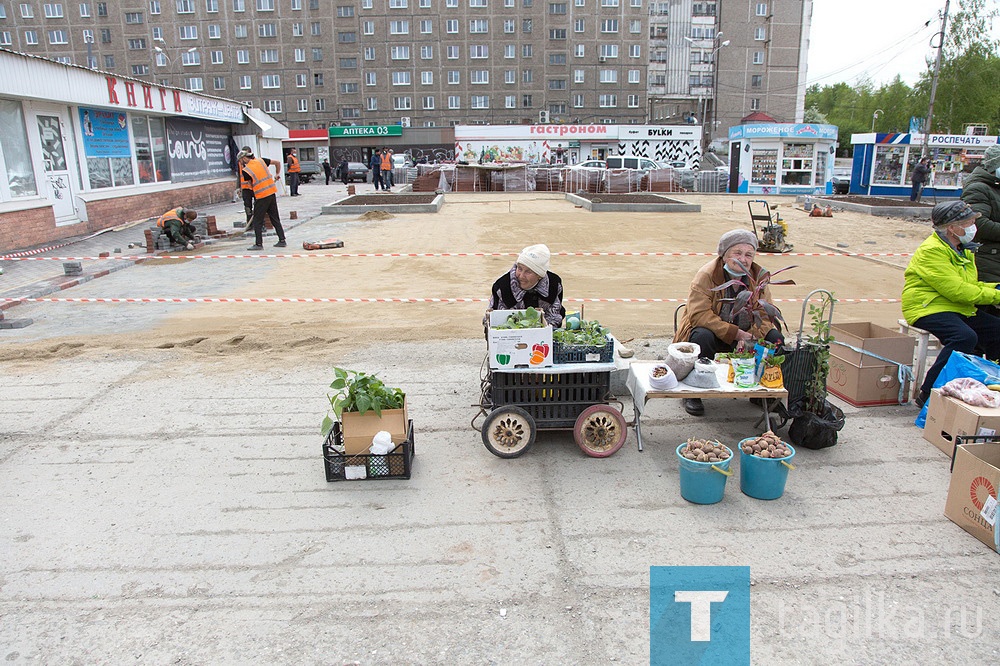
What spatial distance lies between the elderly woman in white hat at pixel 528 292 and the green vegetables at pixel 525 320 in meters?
0.34

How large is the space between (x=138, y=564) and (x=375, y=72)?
67848 millimetres

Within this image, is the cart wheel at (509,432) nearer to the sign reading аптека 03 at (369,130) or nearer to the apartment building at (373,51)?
the sign reading аптека 03 at (369,130)

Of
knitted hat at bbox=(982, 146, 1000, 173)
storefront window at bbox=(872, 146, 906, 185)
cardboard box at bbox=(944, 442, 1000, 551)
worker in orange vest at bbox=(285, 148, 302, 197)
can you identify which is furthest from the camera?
storefront window at bbox=(872, 146, 906, 185)

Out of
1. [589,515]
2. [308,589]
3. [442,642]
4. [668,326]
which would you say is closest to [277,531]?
[308,589]

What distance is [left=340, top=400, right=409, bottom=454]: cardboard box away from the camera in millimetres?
4289

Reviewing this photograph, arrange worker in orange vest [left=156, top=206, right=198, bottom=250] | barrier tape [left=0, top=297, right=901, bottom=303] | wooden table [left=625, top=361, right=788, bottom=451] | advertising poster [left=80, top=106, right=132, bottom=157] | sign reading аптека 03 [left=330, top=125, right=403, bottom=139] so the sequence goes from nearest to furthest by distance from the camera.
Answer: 1. wooden table [left=625, top=361, right=788, bottom=451]
2. barrier tape [left=0, top=297, right=901, bottom=303]
3. worker in orange vest [left=156, top=206, right=198, bottom=250]
4. advertising poster [left=80, top=106, right=132, bottom=157]
5. sign reading аптека 03 [left=330, top=125, right=403, bottom=139]

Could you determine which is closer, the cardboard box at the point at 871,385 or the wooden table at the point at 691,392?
the wooden table at the point at 691,392

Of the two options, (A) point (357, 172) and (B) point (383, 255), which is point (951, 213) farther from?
(A) point (357, 172)

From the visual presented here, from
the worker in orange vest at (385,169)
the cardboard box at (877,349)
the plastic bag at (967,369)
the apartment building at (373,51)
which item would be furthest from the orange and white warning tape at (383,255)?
the apartment building at (373,51)

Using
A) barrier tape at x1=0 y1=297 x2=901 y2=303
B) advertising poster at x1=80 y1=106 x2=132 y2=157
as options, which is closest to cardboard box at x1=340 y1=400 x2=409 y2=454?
barrier tape at x1=0 y1=297 x2=901 y2=303

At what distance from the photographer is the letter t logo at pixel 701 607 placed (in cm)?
297

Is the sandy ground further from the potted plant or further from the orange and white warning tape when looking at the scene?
the orange and white warning tape

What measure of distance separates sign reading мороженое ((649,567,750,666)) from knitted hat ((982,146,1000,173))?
14.9 ft

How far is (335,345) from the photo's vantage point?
7.24 metres
